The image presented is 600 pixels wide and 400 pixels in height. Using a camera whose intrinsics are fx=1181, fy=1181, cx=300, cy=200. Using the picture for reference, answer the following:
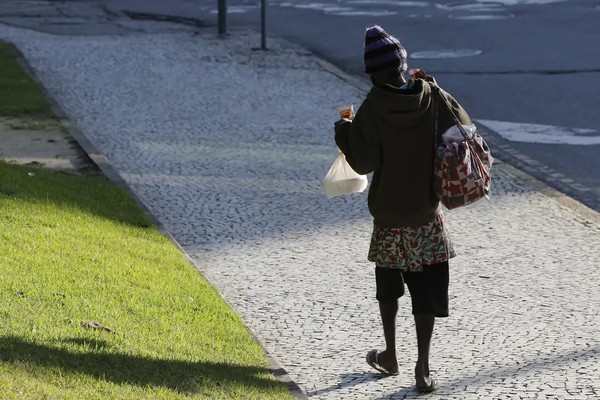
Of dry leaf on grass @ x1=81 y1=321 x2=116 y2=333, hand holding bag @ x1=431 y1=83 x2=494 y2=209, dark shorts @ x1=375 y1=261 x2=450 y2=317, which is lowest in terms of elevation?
dry leaf on grass @ x1=81 y1=321 x2=116 y2=333

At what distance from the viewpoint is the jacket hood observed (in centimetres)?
511

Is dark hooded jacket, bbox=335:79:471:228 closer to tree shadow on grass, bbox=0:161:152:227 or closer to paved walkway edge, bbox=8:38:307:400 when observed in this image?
paved walkway edge, bbox=8:38:307:400

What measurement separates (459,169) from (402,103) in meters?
0.38

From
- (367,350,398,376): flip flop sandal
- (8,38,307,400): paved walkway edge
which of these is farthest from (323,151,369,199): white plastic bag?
(8,38,307,400): paved walkway edge

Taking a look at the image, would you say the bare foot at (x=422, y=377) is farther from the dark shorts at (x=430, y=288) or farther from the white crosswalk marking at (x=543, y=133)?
the white crosswalk marking at (x=543, y=133)

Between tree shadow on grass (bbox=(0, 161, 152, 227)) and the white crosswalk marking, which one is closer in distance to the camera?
tree shadow on grass (bbox=(0, 161, 152, 227))

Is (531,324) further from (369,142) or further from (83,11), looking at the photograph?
(83,11)

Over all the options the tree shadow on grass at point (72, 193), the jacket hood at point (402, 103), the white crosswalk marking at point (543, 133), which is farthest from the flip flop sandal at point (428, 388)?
the white crosswalk marking at point (543, 133)

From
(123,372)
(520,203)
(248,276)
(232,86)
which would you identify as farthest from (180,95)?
(123,372)

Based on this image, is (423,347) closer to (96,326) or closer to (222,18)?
(96,326)

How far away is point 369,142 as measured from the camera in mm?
5207

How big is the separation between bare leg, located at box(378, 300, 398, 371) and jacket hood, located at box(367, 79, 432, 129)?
0.89 meters

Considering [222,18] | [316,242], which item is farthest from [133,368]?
[222,18]

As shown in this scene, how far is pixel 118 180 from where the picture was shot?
9391 mm
